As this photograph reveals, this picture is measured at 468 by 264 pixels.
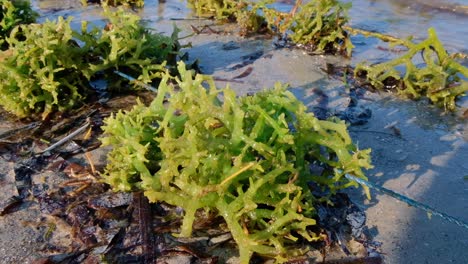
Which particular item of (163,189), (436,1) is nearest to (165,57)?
(163,189)

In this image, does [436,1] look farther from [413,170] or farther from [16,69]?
[16,69]

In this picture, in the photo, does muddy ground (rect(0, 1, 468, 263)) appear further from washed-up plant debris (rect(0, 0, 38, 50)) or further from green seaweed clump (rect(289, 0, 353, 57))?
washed-up plant debris (rect(0, 0, 38, 50))

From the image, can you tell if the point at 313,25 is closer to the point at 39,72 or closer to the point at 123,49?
the point at 123,49

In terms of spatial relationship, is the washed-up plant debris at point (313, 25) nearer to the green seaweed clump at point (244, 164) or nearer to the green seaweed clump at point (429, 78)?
the green seaweed clump at point (429, 78)

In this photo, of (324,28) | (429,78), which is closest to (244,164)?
(429,78)

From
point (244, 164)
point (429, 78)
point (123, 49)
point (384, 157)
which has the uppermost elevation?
point (123, 49)

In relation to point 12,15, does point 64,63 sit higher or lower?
lower
